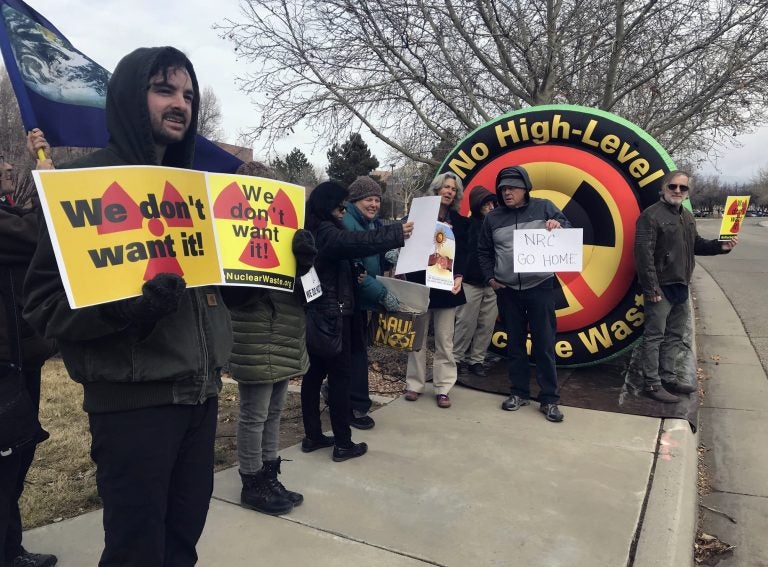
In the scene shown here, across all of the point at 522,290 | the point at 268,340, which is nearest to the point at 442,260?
the point at 522,290

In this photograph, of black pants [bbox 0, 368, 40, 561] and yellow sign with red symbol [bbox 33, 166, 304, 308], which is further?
black pants [bbox 0, 368, 40, 561]

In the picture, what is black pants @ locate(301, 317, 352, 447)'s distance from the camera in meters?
3.55

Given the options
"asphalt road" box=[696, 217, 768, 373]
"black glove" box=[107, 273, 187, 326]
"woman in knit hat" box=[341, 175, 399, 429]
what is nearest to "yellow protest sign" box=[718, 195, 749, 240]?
"asphalt road" box=[696, 217, 768, 373]

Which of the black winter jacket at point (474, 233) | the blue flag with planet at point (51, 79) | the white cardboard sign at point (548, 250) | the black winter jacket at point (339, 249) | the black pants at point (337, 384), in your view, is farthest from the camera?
the black winter jacket at point (474, 233)

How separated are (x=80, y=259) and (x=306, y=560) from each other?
1750mm

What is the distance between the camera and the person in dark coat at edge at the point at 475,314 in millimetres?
5176

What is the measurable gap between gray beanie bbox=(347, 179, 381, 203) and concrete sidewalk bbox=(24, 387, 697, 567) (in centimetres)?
170

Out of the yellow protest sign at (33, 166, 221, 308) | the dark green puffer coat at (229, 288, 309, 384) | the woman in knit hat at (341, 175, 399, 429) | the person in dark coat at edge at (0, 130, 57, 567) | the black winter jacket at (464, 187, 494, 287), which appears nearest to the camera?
the yellow protest sign at (33, 166, 221, 308)

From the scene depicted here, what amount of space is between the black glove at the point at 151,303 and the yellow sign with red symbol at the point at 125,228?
0.04 m

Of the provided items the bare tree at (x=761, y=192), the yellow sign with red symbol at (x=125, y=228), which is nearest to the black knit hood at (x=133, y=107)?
the yellow sign with red symbol at (x=125, y=228)

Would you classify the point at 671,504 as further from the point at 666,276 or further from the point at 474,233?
the point at 474,233

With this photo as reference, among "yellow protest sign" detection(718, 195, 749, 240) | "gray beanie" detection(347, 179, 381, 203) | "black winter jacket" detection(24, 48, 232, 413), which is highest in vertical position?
"yellow protest sign" detection(718, 195, 749, 240)

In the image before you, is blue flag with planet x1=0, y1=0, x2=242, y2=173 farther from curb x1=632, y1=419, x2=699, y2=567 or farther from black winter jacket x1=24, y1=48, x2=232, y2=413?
curb x1=632, y1=419, x2=699, y2=567

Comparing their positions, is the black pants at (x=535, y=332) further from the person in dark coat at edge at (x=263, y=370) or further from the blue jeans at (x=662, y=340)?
the person in dark coat at edge at (x=263, y=370)
